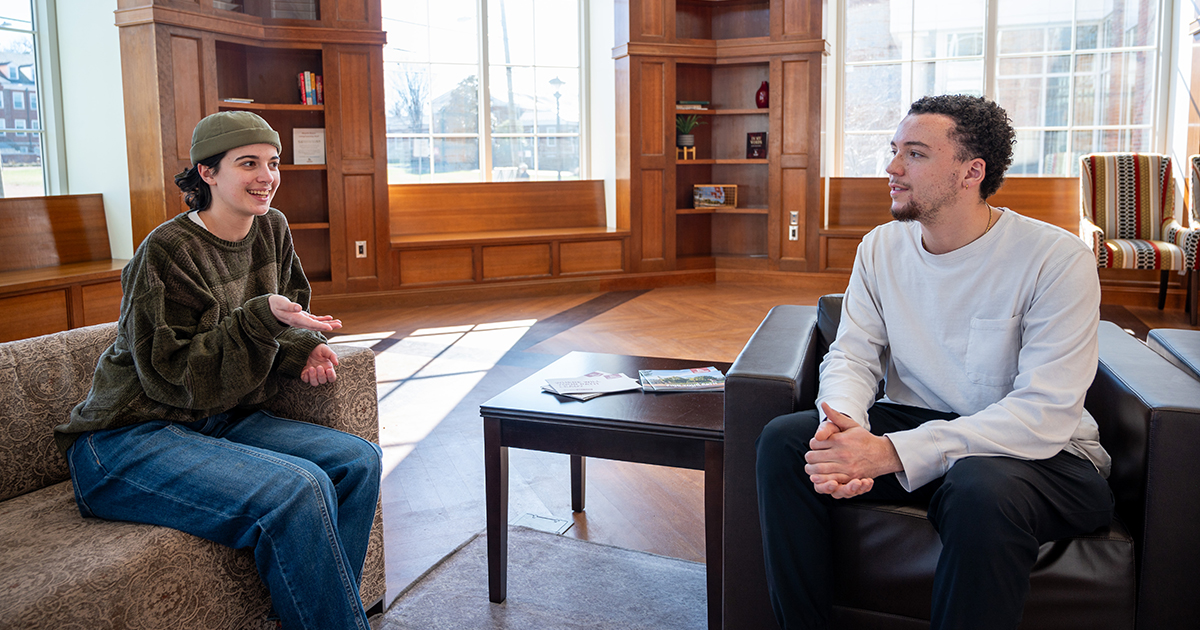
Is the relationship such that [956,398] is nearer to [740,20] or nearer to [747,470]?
[747,470]

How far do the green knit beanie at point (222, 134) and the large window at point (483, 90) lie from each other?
5.11 metres

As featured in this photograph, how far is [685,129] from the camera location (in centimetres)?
728

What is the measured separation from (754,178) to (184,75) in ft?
14.3

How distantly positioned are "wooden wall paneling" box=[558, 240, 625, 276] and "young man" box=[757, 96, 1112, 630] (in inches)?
200

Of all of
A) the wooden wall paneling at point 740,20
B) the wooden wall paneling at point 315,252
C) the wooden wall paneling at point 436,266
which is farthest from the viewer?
the wooden wall paneling at point 740,20

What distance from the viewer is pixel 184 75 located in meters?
5.36

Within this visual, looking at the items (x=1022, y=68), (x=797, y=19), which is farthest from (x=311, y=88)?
(x=1022, y=68)

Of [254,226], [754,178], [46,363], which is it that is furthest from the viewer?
[754,178]

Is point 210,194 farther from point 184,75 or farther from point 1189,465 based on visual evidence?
point 184,75

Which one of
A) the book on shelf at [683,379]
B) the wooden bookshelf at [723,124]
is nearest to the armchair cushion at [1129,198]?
the wooden bookshelf at [723,124]

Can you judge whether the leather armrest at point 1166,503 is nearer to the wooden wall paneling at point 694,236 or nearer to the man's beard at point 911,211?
the man's beard at point 911,211

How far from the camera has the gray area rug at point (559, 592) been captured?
200cm

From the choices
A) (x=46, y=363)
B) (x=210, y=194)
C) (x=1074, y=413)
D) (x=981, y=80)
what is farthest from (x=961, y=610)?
(x=981, y=80)

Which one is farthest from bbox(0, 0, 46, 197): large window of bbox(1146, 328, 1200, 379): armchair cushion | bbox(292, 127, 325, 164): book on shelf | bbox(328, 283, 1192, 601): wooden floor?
bbox(1146, 328, 1200, 379): armchair cushion
